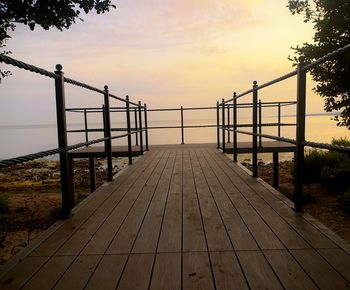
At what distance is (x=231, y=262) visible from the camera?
1623 mm

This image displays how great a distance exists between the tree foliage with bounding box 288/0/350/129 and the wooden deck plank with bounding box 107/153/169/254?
4.04 meters

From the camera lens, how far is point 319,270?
151cm

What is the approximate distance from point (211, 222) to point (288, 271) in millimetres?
798

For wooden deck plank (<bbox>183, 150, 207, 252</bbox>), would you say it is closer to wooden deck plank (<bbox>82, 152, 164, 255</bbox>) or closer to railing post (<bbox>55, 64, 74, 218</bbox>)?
wooden deck plank (<bbox>82, 152, 164, 255</bbox>)

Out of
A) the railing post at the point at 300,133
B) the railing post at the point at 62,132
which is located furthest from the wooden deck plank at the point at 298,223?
the railing post at the point at 62,132

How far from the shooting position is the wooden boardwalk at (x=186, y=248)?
146 cm

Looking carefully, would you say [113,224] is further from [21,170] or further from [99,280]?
[21,170]

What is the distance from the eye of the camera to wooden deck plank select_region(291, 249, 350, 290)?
1.39m

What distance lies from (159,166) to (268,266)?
363 centimetres

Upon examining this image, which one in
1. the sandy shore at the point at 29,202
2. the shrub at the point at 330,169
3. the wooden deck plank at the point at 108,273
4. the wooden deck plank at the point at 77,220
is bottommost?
the sandy shore at the point at 29,202

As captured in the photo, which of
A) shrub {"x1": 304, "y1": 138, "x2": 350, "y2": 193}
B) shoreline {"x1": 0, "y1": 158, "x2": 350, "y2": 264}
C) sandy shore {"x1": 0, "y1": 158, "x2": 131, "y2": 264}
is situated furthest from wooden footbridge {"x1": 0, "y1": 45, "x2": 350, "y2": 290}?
shrub {"x1": 304, "y1": 138, "x2": 350, "y2": 193}

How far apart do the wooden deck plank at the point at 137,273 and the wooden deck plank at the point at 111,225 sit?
0.23 metres

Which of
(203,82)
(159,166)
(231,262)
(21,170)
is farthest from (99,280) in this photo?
(203,82)

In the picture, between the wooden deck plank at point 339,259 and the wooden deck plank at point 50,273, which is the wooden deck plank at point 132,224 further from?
the wooden deck plank at point 339,259
